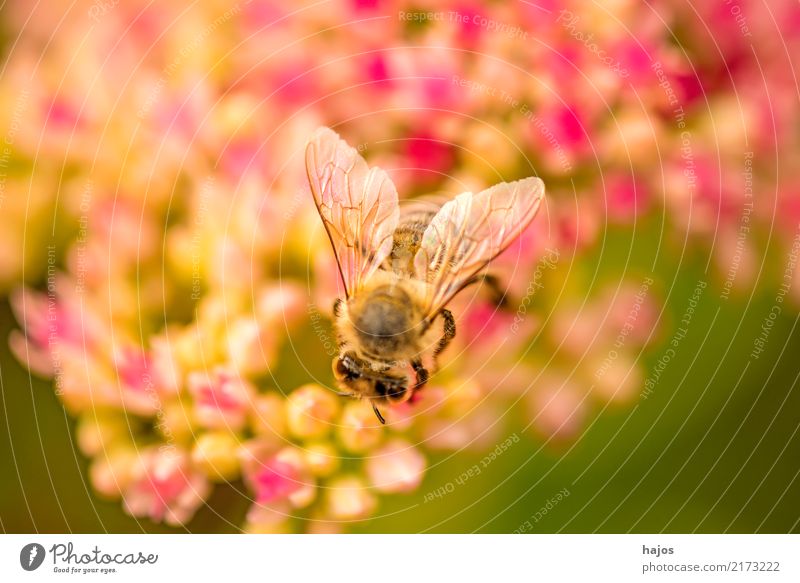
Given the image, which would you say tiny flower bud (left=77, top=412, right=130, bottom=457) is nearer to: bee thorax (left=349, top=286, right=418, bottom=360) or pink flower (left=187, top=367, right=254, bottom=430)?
pink flower (left=187, top=367, right=254, bottom=430)

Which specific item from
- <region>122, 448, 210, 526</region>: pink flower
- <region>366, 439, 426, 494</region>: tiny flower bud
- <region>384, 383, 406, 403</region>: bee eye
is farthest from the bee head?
<region>122, 448, 210, 526</region>: pink flower

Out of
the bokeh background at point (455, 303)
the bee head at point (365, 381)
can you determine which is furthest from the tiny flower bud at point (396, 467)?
the bee head at point (365, 381)

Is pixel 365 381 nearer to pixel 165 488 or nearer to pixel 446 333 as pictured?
pixel 446 333

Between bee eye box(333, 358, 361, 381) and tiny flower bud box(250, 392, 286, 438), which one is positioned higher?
bee eye box(333, 358, 361, 381)

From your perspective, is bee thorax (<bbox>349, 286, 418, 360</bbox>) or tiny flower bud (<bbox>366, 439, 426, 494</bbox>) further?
tiny flower bud (<bbox>366, 439, 426, 494</bbox>)

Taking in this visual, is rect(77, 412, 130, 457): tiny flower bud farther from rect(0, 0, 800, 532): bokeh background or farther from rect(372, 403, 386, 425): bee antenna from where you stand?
rect(372, 403, 386, 425): bee antenna

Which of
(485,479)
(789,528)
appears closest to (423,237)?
(485,479)

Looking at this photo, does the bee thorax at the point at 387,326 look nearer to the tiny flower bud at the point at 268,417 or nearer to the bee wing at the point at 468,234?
the bee wing at the point at 468,234

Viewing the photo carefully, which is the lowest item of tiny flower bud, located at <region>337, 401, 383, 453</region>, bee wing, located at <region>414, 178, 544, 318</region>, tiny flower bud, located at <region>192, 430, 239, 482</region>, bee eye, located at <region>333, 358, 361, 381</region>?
tiny flower bud, located at <region>192, 430, 239, 482</region>
